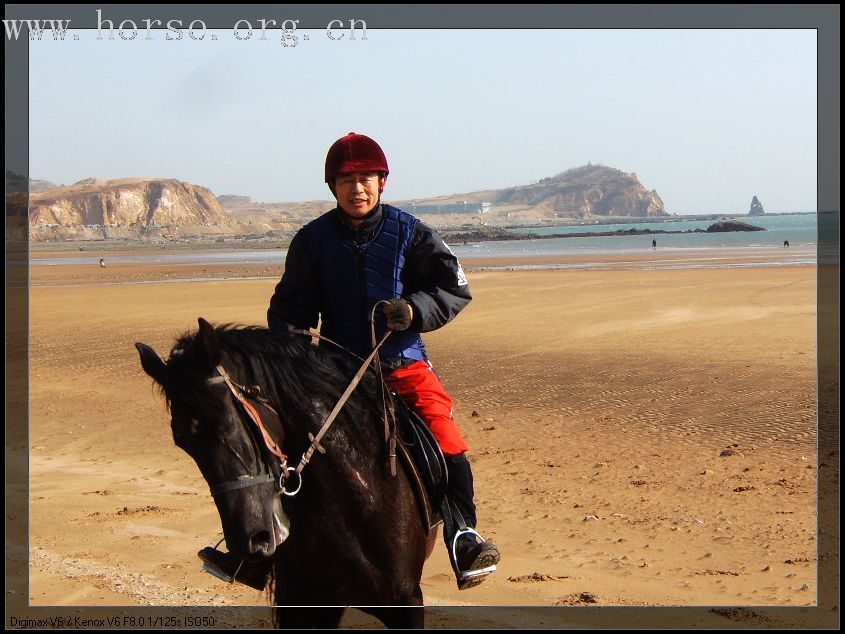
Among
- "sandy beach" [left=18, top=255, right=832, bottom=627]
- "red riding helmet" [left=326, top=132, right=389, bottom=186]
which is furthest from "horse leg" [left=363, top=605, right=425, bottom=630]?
"sandy beach" [left=18, top=255, right=832, bottom=627]

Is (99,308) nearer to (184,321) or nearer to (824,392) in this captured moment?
Result: (184,321)

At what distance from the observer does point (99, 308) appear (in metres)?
25.7

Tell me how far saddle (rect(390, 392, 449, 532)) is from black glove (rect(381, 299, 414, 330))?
1.06 ft

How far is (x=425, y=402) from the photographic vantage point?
→ 3877 mm

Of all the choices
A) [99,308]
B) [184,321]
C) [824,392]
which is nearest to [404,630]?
[824,392]

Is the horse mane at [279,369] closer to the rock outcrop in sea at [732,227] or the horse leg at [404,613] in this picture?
the horse leg at [404,613]

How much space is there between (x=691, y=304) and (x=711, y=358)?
827cm

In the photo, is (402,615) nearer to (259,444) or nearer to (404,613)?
(404,613)

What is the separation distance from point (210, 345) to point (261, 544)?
689 millimetres

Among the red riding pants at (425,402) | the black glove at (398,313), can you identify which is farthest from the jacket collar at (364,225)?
the red riding pants at (425,402)

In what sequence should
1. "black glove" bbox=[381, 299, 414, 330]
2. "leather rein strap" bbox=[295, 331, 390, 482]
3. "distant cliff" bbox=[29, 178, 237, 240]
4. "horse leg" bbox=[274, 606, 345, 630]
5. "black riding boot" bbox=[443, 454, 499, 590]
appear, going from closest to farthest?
"leather rein strap" bbox=[295, 331, 390, 482]
"horse leg" bbox=[274, 606, 345, 630]
"black glove" bbox=[381, 299, 414, 330]
"black riding boot" bbox=[443, 454, 499, 590]
"distant cliff" bbox=[29, 178, 237, 240]

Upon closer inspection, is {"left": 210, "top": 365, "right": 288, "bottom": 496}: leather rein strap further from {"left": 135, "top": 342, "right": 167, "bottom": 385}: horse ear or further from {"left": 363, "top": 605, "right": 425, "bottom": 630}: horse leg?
{"left": 363, "top": 605, "right": 425, "bottom": 630}: horse leg

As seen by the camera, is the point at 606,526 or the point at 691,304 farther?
the point at 691,304

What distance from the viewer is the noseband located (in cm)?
296
